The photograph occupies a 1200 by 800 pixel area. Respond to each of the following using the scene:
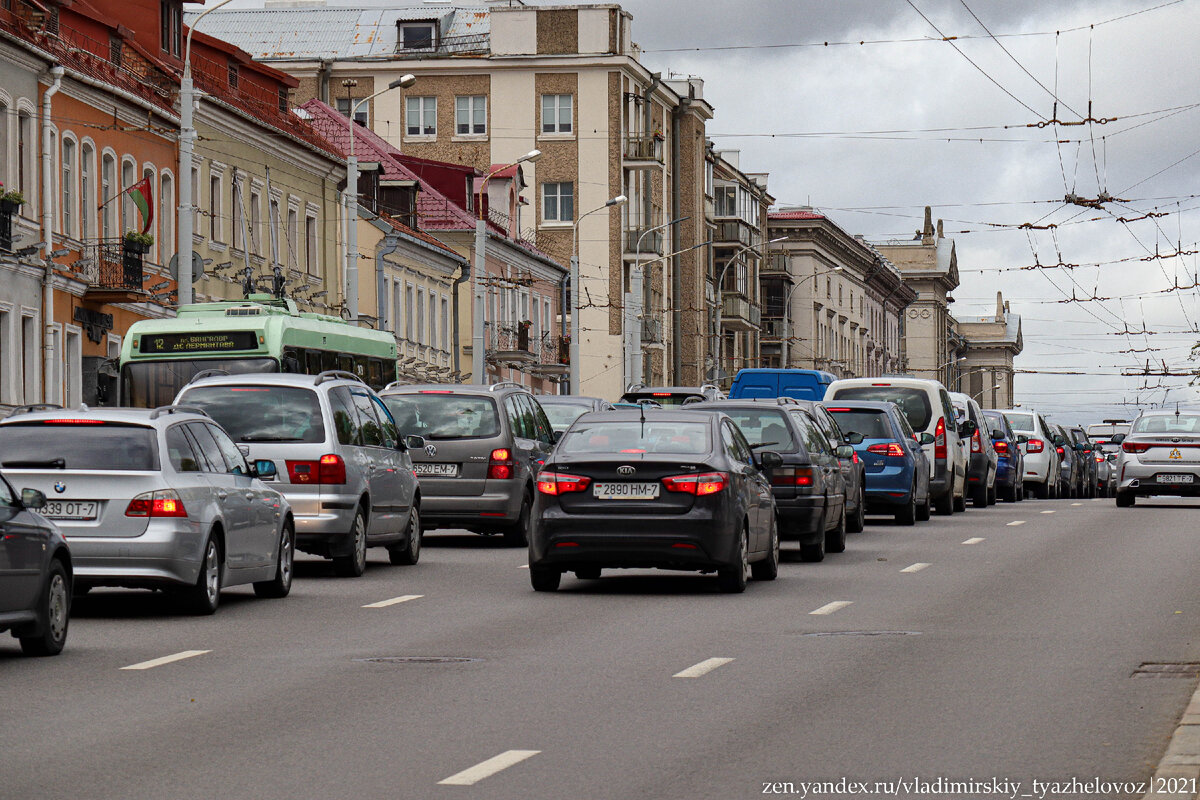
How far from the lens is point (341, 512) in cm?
1983

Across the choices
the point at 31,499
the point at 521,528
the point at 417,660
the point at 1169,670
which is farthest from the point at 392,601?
the point at 521,528

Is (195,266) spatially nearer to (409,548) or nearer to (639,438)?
(409,548)

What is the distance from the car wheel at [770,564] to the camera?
19.5 m

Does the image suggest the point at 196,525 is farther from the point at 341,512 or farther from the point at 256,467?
the point at 341,512

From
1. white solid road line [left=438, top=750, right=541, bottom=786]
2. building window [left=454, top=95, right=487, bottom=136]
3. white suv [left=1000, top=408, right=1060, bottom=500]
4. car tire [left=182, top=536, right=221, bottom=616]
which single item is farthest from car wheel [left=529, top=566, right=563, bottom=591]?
building window [left=454, top=95, right=487, bottom=136]

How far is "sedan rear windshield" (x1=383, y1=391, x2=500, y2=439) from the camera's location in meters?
24.8

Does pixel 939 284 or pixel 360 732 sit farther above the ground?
pixel 939 284

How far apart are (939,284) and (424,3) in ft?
266

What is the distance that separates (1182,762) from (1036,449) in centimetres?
3926

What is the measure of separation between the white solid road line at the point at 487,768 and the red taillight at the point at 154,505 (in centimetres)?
665

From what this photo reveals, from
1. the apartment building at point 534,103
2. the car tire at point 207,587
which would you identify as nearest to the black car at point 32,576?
the car tire at point 207,587

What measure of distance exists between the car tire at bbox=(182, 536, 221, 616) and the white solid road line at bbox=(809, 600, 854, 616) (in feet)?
13.9

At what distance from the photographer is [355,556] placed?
2019 centimetres

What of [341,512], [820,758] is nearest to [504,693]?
[820,758]
